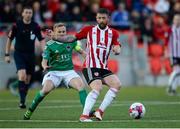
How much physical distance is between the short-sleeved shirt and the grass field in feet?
4.87

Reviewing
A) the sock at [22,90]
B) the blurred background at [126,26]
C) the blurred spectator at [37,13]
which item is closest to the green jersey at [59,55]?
the sock at [22,90]

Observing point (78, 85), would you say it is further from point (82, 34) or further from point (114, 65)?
point (114, 65)

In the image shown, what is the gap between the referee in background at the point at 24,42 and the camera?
19.2 meters

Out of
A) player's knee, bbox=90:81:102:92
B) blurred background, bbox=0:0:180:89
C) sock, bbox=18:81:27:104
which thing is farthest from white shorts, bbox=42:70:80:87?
blurred background, bbox=0:0:180:89

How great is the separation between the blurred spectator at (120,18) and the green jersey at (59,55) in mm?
15156

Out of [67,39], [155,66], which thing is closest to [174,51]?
[155,66]

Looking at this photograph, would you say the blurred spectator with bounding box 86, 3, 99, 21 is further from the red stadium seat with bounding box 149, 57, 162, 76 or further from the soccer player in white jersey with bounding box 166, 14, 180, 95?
the soccer player in white jersey with bounding box 166, 14, 180, 95

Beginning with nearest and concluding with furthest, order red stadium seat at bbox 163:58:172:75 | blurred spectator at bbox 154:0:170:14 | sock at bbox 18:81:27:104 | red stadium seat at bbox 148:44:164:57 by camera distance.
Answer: sock at bbox 18:81:27:104, red stadium seat at bbox 163:58:172:75, red stadium seat at bbox 148:44:164:57, blurred spectator at bbox 154:0:170:14

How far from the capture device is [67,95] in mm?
24406

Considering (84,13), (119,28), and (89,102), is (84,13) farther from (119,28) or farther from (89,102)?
(89,102)

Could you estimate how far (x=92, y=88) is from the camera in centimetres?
1503

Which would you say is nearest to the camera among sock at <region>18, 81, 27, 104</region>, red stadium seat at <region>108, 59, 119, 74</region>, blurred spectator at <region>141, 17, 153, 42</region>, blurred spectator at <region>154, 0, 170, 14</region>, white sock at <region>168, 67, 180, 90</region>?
sock at <region>18, 81, 27, 104</region>

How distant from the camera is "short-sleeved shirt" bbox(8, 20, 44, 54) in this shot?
19.3 metres

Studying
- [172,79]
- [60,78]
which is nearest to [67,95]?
[172,79]
